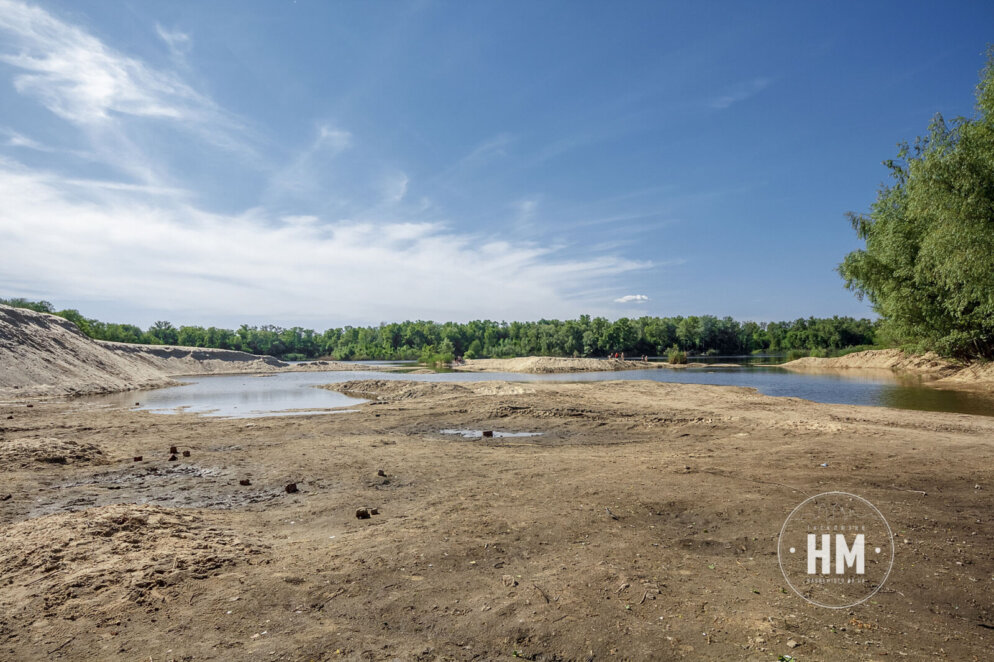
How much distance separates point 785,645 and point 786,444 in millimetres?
9744

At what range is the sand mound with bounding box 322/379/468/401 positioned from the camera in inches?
1121

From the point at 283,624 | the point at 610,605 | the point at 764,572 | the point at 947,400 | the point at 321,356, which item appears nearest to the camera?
the point at 283,624

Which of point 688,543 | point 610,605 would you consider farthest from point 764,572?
point 610,605

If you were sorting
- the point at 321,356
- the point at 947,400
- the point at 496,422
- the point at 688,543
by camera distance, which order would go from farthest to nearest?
the point at 321,356, the point at 947,400, the point at 496,422, the point at 688,543

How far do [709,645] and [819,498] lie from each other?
16.3ft

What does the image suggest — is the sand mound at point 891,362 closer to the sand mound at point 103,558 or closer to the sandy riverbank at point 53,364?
the sand mound at point 103,558

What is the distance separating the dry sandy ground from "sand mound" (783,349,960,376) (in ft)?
112

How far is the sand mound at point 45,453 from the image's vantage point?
34.1 ft

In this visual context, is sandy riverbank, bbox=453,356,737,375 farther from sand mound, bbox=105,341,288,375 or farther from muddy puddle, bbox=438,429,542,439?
muddy puddle, bbox=438,429,542,439

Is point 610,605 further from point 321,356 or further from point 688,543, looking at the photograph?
point 321,356

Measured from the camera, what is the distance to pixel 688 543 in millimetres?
5988

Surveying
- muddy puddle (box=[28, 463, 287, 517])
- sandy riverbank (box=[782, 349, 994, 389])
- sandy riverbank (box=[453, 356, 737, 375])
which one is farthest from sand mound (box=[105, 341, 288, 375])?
sandy riverbank (box=[782, 349, 994, 389])

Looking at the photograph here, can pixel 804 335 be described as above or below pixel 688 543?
above

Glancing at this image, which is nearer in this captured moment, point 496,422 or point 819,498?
point 819,498
